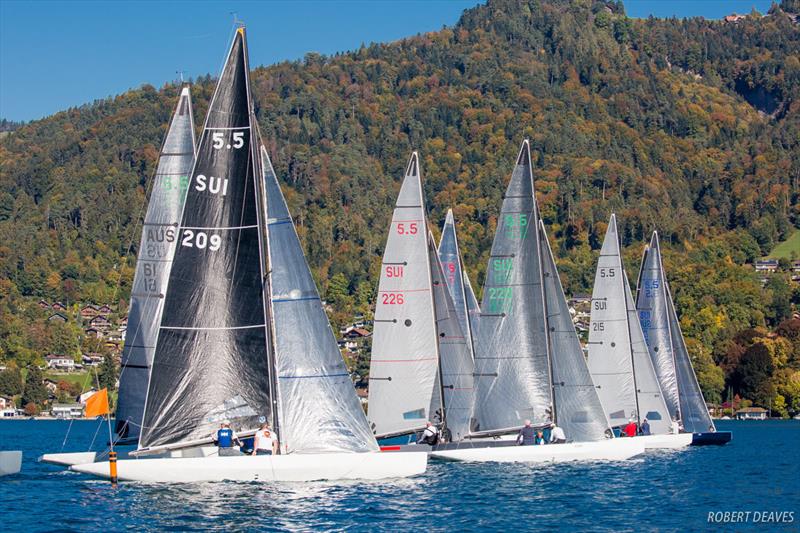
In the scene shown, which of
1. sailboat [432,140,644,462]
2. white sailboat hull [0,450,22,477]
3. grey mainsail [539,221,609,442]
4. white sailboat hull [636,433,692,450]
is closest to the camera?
white sailboat hull [0,450,22,477]

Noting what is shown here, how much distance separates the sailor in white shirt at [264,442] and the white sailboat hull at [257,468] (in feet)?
1.47

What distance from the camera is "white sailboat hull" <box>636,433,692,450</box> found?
5622cm

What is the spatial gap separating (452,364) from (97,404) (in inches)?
587

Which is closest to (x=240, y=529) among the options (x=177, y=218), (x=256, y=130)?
(x=256, y=130)

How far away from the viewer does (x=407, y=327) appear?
43.8 m

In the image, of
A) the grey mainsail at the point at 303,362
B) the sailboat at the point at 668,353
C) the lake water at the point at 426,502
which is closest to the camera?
the lake water at the point at 426,502

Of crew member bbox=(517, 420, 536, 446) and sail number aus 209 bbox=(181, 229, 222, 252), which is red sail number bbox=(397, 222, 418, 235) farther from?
sail number aus 209 bbox=(181, 229, 222, 252)

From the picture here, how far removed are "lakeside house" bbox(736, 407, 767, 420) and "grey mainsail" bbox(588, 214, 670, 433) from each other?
8044cm

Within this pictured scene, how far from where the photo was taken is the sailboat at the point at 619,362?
5666 centimetres

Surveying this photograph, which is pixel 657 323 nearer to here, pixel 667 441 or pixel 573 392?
pixel 667 441

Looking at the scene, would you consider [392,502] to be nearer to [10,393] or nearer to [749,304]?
[10,393]

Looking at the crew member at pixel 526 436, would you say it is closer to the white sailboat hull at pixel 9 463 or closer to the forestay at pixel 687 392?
the white sailboat hull at pixel 9 463

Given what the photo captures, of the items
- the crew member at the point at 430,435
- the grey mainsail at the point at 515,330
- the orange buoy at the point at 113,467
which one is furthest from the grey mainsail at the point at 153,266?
the grey mainsail at the point at 515,330

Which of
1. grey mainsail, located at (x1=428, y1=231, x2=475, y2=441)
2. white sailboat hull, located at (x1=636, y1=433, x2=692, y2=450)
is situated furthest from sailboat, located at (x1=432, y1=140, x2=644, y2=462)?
white sailboat hull, located at (x1=636, y1=433, x2=692, y2=450)
